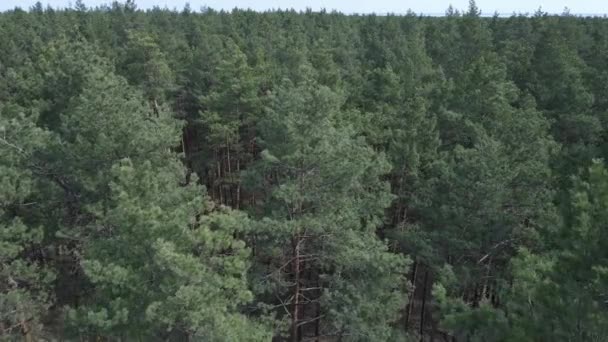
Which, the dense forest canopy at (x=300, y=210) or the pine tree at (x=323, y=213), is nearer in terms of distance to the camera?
the dense forest canopy at (x=300, y=210)

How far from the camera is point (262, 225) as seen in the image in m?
14.8

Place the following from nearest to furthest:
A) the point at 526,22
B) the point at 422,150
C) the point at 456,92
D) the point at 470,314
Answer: the point at 470,314
the point at 422,150
the point at 456,92
the point at 526,22

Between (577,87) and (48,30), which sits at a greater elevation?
(48,30)

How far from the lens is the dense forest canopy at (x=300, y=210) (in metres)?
11.5

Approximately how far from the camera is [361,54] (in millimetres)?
46344

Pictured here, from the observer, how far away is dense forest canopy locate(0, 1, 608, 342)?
11.5 meters

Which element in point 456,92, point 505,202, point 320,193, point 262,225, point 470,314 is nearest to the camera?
point 470,314

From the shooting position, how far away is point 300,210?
52.9 ft

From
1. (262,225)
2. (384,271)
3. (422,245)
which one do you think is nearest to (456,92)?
(422,245)

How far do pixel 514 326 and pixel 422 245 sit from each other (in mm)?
7745

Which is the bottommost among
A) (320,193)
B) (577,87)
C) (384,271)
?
(384,271)

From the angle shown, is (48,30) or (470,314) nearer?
(470,314)

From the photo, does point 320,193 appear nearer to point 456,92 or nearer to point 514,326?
point 514,326

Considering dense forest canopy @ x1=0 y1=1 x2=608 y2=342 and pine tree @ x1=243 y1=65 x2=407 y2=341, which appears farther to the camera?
pine tree @ x1=243 y1=65 x2=407 y2=341
